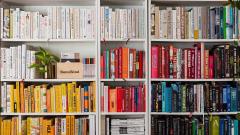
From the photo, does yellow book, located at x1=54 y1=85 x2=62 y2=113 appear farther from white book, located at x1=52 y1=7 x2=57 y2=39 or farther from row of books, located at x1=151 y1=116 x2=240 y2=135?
row of books, located at x1=151 y1=116 x2=240 y2=135

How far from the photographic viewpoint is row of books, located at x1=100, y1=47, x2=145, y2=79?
2506 millimetres

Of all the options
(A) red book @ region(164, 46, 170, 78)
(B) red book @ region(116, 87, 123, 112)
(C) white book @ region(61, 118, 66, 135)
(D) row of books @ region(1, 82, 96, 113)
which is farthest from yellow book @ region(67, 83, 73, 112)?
(A) red book @ region(164, 46, 170, 78)

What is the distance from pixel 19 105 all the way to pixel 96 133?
0.72 metres

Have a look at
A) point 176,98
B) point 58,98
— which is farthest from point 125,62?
point 58,98

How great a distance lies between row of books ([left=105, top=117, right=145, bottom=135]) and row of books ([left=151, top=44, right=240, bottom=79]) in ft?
1.47

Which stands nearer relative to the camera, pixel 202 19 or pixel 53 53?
pixel 202 19

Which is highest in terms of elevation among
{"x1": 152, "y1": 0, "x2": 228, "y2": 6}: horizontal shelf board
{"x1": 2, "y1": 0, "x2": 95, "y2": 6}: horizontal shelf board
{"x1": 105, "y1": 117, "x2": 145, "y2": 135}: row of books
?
{"x1": 2, "y1": 0, "x2": 95, "y2": 6}: horizontal shelf board

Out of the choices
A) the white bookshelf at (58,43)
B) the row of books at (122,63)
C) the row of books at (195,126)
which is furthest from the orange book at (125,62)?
the row of books at (195,126)

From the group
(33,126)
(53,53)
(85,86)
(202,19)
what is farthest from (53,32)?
(202,19)

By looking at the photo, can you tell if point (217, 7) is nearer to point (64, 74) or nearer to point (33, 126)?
point (64, 74)

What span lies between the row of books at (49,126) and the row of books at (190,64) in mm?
745

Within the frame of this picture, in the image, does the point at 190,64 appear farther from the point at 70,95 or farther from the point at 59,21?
the point at 59,21

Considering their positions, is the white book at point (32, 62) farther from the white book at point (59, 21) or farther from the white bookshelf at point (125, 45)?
the white bookshelf at point (125, 45)

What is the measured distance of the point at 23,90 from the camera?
8.20ft
